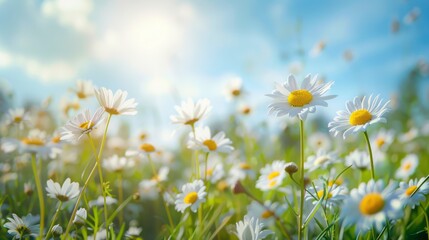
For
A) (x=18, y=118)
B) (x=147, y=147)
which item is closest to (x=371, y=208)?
(x=147, y=147)

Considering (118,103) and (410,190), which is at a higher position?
(118,103)

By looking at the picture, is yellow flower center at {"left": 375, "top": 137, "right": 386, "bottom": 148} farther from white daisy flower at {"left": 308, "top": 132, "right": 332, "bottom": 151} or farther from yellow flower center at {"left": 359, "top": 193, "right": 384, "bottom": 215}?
yellow flower center at {"left": 359, "top": 193, "right": 384, "bottom": 215}

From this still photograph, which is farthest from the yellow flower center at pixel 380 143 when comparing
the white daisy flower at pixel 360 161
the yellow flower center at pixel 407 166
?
the white daisy flower at pixel 360 161

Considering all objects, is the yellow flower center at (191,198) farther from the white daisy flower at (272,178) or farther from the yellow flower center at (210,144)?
the white daisy flower at (272,178)

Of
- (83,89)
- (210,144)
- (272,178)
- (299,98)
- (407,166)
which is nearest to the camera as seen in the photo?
(299,98)

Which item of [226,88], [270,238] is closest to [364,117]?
[270,238]

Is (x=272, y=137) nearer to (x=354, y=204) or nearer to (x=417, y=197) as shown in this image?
(x=417, y=197)

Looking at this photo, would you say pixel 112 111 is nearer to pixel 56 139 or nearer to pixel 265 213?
pixel 56 139
